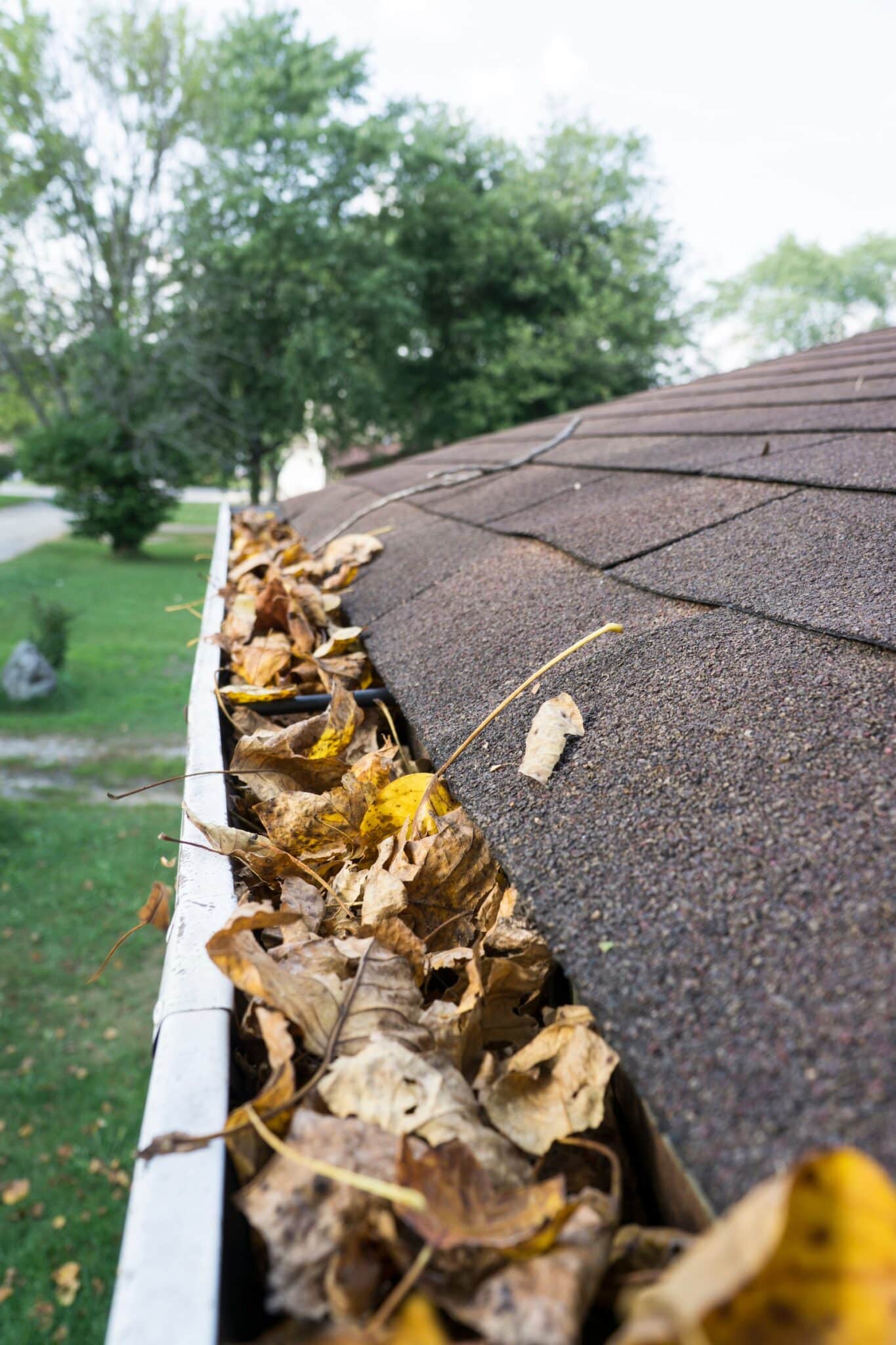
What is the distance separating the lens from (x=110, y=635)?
1338cm

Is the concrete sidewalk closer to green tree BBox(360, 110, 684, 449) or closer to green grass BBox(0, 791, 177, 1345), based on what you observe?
green tree BBox(360, 110, 684, 449)

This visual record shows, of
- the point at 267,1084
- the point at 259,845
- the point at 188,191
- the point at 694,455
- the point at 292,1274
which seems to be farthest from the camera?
the point at 188,191

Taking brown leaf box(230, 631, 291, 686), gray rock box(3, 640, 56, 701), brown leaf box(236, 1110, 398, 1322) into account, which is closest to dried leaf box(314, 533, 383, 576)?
brown leaf box(230, 631, 291, 686)

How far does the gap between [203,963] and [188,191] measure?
76.1ft

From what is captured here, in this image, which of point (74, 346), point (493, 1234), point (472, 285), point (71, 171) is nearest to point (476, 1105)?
point (493, 1234)

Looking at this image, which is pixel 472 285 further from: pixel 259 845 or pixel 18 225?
pixel 259 845

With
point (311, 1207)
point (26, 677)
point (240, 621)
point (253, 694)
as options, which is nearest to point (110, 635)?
point (26, 677)

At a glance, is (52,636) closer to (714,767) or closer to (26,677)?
(26,677)

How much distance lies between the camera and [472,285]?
784 inches

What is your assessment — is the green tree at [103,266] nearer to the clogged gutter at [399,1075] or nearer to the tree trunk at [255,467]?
the tree trunk at [255,467]

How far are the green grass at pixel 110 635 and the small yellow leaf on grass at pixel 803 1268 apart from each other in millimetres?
5121

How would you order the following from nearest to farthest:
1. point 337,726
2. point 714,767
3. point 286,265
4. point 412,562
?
point 714,767 < point 337,726 < point 412,562 < point 286,265

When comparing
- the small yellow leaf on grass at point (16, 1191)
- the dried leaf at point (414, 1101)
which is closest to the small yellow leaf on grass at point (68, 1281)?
the small yellow leaf on grass at point (16, 1191)

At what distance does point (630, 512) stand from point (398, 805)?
103 centimetres
